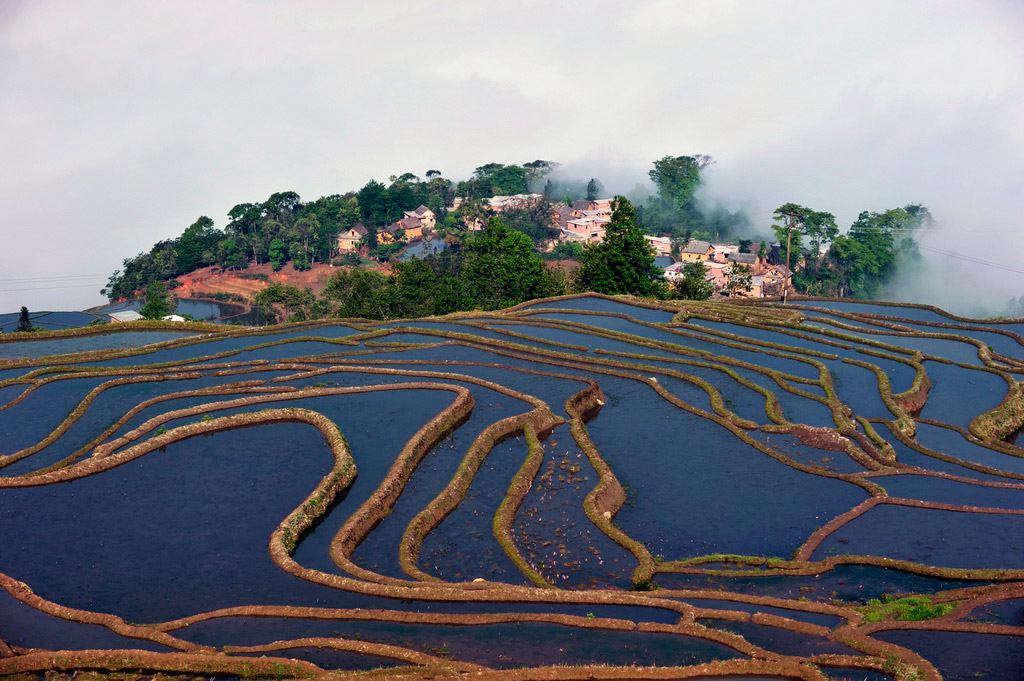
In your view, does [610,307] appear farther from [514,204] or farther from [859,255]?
[514,204]

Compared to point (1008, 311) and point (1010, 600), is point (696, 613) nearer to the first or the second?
point (1010, 600)

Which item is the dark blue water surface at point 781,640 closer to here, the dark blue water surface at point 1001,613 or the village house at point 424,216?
the dark blue water surface at point 1001,613

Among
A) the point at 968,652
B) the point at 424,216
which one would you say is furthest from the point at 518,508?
the point at 424,216

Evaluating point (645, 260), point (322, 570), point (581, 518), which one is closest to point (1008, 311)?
point (645, 260)

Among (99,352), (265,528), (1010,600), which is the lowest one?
(1010,600)

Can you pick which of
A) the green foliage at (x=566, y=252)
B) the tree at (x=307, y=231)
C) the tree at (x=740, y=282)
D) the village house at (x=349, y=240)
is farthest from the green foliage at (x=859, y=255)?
the tree at (x=307, y=231)

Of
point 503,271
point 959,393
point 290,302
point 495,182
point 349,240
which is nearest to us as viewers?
point 959,393

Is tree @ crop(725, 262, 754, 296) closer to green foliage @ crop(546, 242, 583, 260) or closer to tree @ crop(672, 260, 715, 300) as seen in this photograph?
tree @ crop(672, 260, 715, 300)
